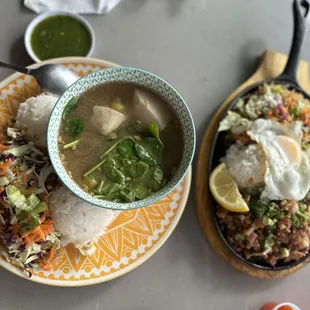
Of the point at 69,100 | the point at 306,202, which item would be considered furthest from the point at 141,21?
the point at 306,202

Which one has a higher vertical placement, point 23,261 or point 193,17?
point 193,17

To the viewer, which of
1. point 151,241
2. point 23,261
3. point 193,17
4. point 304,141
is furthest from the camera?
point 193,17

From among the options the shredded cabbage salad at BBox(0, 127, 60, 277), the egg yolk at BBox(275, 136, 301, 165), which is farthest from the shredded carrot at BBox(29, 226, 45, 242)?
the egg yolk at BBox(275, 136, 301, 165)

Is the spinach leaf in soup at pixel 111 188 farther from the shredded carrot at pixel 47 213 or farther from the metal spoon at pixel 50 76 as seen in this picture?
the metal spoon at pixel 50 76

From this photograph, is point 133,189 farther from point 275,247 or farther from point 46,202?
point 275,247

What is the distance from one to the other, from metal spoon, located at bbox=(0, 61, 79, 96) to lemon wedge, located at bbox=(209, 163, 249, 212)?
2.60 ft

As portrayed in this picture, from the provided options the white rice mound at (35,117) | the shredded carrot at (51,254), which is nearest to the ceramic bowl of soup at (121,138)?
the white rice mound at (35,117)

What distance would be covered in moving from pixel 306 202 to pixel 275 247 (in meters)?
0.27

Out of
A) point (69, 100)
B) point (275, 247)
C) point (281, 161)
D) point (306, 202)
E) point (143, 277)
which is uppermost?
point (69, 100)

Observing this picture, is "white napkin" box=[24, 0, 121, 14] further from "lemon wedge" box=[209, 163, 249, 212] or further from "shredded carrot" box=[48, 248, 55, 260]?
"shredded carrot" box=[48, 248, 55, 260]

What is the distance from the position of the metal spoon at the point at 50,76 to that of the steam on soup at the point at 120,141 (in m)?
0.26

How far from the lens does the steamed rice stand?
1.74 metres

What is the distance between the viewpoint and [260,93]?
2.14 metres

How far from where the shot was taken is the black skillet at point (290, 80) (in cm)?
203
